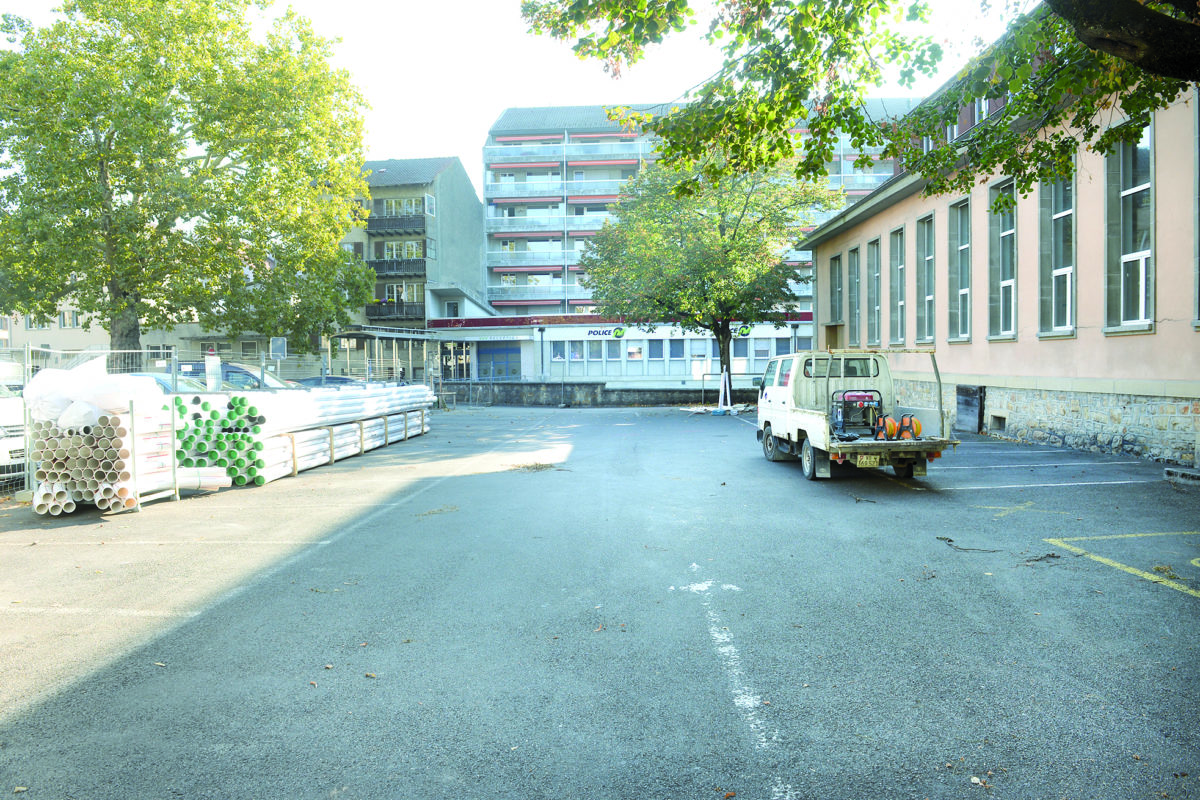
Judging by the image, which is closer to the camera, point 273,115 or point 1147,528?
point 1147,528

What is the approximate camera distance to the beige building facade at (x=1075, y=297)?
12789mm

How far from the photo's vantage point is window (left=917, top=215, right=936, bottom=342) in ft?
78.5

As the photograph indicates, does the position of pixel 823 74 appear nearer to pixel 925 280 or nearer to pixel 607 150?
pixel 925 280

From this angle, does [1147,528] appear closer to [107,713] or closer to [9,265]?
[107,713]

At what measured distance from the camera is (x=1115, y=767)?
3.19 meters

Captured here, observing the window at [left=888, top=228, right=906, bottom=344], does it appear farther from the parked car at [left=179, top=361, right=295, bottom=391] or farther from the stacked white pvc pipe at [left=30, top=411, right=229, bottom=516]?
the stacked white pvc pipe at [left=30, top=411, right=229, bottom=516]

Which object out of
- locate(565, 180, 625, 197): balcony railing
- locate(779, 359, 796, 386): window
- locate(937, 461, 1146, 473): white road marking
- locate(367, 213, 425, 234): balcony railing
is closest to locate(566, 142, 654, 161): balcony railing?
locate(565, 180, 625, 197): balcony railing

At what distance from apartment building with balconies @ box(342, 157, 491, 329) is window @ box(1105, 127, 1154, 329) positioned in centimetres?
4574

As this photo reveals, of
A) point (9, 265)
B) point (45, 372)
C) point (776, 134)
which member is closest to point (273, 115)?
point (9, 265)

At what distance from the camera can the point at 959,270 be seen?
2192cm

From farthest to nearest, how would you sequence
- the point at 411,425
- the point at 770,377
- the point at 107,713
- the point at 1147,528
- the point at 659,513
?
1. the point at 411,425
2. the point at 770,377
3. the point at 659,513
4. the point at 1147,528
5. the point at 107,713

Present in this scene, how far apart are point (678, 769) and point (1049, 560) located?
488cm

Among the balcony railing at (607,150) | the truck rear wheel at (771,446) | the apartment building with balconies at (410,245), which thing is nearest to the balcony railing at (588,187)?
the balcony railing at (607,150)

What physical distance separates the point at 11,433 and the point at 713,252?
2484 cm
